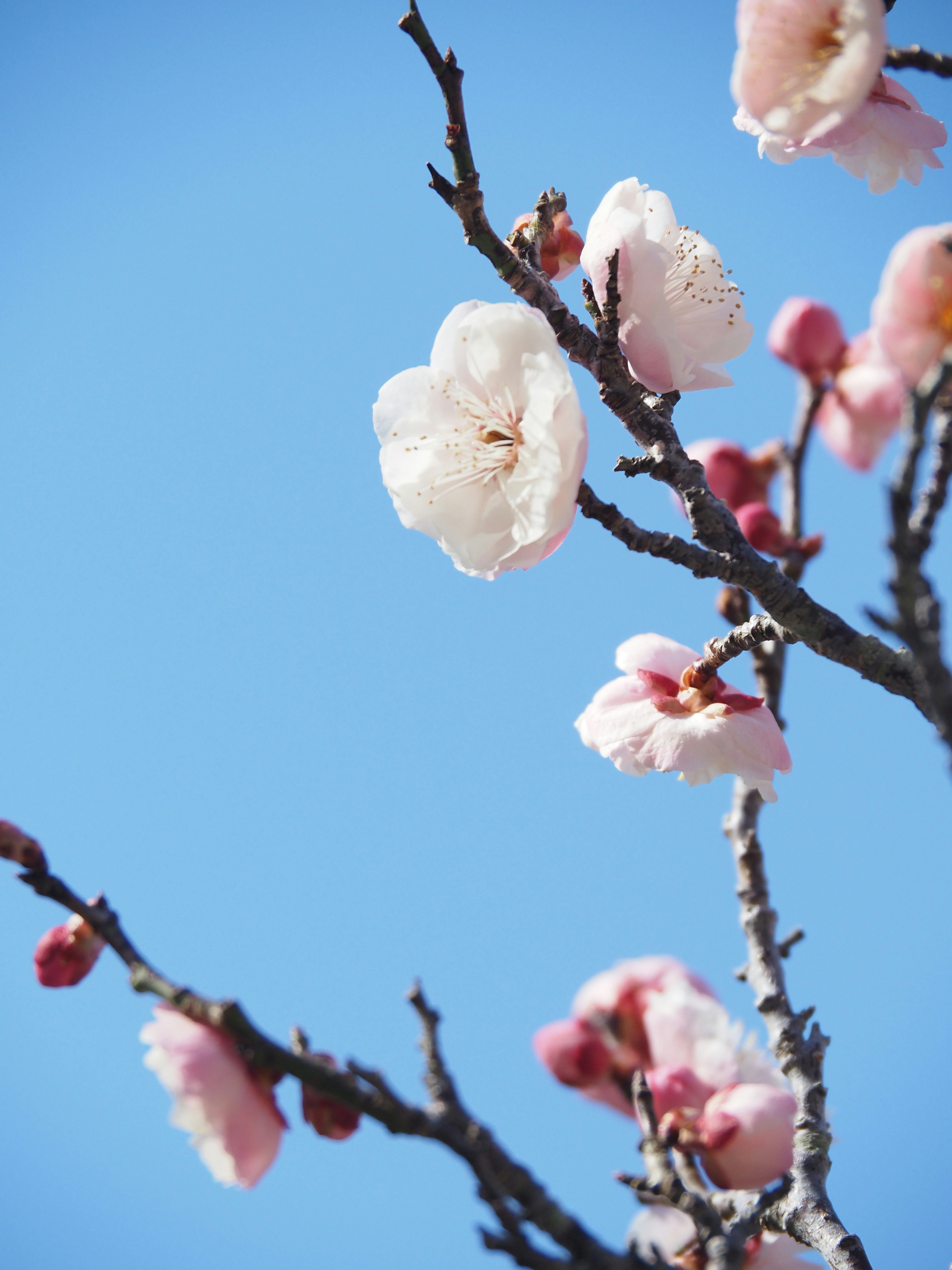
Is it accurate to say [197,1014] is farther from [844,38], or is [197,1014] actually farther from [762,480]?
[762,480]

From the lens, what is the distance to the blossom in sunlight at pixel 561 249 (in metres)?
1.36

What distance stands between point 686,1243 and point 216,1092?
2.21ft

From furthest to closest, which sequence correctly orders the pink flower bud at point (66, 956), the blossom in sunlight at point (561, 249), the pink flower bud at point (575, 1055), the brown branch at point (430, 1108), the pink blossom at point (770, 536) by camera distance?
the pink blossom at point (770, 536) < the blossom in sunlight at point (561, 249) < the pink flower bud at point (575, 1055) < the pink flower bud at point (66, 956) < the brown branch at point (430, 1108)

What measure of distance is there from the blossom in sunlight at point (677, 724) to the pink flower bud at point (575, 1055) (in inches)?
14.6

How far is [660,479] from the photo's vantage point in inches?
43.6

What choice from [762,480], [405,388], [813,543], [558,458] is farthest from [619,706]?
[762,480]

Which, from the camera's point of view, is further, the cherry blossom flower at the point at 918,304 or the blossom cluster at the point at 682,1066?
the blossom cluster at the point at 682,1066

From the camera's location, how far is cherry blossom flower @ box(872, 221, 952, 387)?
85 cm

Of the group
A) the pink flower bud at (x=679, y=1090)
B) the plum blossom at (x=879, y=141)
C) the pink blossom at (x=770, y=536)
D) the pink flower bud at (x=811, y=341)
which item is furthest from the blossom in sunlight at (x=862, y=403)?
the pink flower bud at (x=679, y=1090)

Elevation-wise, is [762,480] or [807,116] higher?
[762,480]

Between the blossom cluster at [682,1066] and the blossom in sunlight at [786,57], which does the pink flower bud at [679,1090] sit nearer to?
the blossom cluster at [682,1066]

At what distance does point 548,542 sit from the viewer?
1.10 m

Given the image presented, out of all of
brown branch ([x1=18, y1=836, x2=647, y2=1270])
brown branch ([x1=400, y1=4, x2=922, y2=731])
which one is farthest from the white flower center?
brown branch ([x1=18, y1=836, x2=647, y2=1270])

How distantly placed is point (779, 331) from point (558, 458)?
160 centimetres
